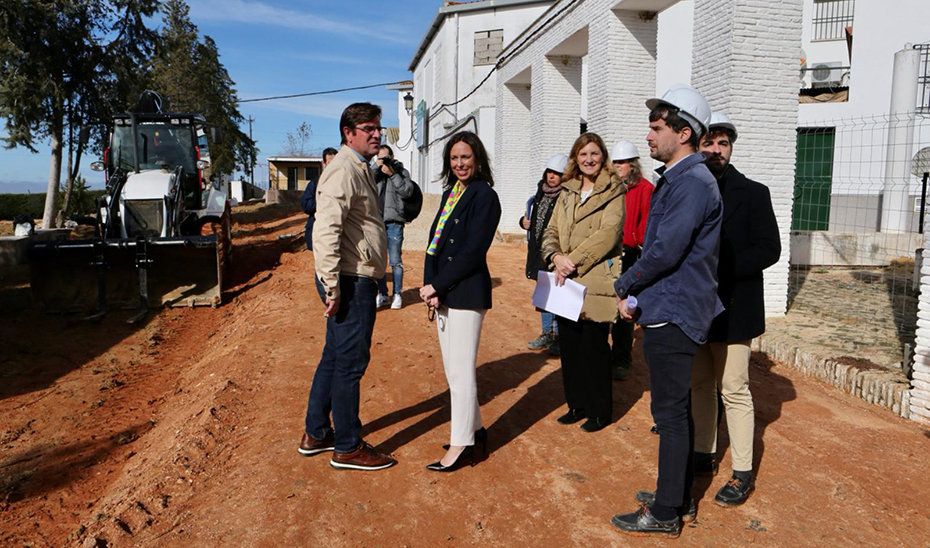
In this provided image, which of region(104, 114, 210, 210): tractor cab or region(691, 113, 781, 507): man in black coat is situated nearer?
region(691, 113, 781, 507): man in black coat

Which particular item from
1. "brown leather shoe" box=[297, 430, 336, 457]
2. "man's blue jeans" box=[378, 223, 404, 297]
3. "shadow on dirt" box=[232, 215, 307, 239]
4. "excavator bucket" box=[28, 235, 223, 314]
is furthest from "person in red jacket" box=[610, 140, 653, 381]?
"shadow on dirt" box=[232, 215, 307, 239]

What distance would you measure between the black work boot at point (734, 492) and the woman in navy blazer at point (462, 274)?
4.41 ft

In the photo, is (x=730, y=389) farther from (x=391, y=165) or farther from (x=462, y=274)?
(x=391, y=165)

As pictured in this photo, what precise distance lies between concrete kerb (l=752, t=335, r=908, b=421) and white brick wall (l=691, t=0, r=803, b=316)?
59.5 inches

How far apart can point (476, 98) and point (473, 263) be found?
64.8 feet

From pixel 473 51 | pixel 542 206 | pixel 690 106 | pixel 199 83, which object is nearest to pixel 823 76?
pixel 473 51

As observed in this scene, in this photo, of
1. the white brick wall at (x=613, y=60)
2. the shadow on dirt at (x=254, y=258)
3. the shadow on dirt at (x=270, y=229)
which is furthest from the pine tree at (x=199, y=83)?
the white brick wall at (x=613, y=60)

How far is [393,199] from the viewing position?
760 cm

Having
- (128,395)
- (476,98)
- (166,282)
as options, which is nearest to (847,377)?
(128,395)

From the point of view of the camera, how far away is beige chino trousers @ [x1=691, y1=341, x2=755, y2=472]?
3.47 m

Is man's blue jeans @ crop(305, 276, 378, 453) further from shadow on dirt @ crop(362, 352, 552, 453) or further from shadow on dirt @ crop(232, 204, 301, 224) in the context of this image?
shadow on dirt @ crop(232, 204, 301, 224)

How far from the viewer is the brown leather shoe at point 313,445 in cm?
400

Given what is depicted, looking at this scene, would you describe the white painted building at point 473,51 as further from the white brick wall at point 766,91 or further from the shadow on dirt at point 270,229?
the white brick wall at point 766,91

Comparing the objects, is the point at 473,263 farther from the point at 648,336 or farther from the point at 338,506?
the point at 338,506
